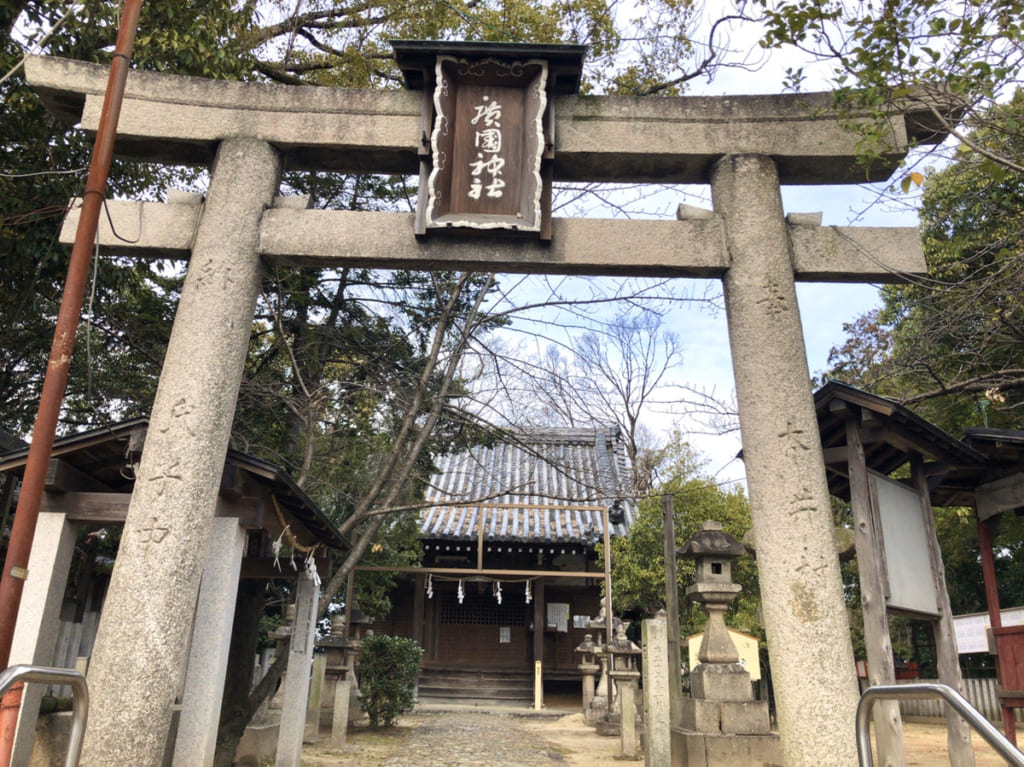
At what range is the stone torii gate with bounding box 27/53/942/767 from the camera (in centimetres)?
456

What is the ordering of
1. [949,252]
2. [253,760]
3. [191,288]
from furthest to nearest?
[949,252], [253,760], [191,288]

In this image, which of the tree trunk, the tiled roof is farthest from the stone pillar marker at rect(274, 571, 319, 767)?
the tiled roof

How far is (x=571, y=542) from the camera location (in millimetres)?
18594

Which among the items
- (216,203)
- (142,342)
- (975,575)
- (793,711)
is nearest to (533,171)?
(216,203)

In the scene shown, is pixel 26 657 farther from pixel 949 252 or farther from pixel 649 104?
pixel 949 252

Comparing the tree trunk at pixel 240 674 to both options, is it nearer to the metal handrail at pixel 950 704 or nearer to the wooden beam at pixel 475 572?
the wooden beam at pixel 475 572

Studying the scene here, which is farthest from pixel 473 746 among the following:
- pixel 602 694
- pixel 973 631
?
pixel 973 631

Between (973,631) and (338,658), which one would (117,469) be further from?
(973,631)

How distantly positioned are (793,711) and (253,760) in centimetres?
676

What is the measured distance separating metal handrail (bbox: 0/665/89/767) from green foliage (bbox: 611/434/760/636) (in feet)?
43.3

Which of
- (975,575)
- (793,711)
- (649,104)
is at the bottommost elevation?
(793,711)

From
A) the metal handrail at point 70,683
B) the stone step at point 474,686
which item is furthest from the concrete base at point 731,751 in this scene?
the stone step at point 474,686

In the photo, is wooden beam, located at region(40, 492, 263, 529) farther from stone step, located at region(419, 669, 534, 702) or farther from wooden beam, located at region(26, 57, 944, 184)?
stone step, located at region(419, 669, 534, 702)

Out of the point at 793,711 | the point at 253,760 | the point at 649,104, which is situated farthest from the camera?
the point at 253,760
